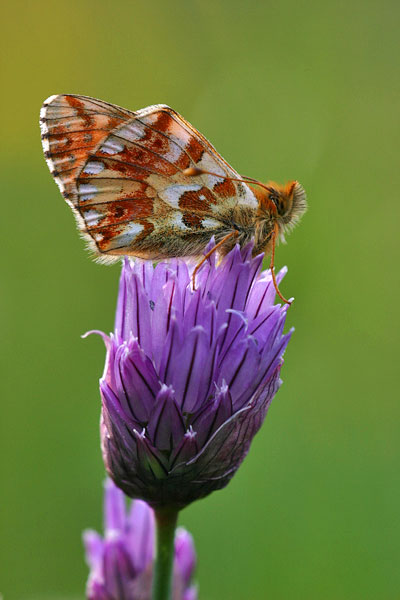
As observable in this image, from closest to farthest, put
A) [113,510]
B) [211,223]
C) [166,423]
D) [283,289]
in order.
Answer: [166,423] < [113,510] < [211,223] < [283,289]

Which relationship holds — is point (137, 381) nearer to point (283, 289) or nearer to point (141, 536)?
point (141, 536)

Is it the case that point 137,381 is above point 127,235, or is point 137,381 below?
below

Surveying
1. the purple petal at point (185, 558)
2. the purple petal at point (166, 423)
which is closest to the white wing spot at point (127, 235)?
the purple petal at point (166, 423)

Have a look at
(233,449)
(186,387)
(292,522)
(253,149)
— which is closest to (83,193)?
(186,387)

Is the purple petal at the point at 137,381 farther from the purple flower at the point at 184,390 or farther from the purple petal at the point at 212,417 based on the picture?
the purple petal at the point at 212,417

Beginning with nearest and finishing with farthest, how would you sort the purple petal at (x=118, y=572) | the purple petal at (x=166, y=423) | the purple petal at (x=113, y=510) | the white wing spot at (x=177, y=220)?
1. the purple petal at (x=166, y=423)
2. the purple petal at (x=118, y=572)
3. the purple petal at (x=113, y=510)
4. the white wing spot at (x=177, y=220)

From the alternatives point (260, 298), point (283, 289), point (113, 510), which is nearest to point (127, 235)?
point (260, 298)

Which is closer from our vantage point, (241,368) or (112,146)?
(241,368)

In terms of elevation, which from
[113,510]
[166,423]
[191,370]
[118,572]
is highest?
[191,370]
